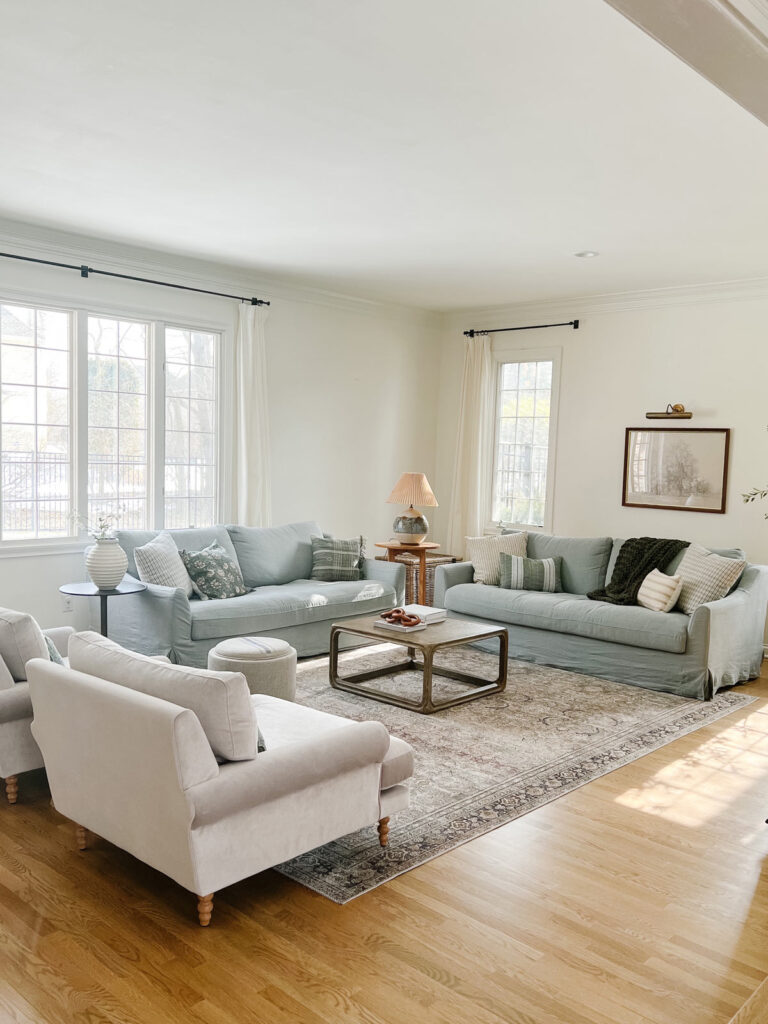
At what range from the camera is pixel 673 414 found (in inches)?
270

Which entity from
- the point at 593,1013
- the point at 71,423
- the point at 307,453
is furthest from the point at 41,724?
the point at 307,453

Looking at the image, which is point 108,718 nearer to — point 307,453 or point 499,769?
point 499,769

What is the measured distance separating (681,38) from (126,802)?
2528mm

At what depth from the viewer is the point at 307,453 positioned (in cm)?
741

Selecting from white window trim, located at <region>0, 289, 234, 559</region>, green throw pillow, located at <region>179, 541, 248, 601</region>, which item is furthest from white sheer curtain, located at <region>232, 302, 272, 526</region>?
green throw pillow, located at <region>179, 541, 248, 601</region>

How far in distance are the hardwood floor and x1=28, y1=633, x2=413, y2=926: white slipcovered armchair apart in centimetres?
18

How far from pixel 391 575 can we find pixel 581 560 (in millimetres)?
1458

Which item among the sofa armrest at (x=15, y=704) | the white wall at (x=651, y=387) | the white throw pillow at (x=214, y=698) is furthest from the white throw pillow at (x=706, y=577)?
the sofa armrest at (x=15, y=704)

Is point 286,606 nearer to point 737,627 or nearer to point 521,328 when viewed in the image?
point 737,627

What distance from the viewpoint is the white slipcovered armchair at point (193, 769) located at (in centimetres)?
252

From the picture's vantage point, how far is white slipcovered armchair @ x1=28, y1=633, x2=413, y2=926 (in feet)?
8.28

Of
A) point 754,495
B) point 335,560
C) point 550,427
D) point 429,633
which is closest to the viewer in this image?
point 754,495

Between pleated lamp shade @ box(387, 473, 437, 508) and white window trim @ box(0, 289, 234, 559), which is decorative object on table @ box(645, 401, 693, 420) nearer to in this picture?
pleated lamp shade @ box(387, 473, 437, 508)

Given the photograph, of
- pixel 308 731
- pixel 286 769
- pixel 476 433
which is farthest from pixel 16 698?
pixel 476 433
